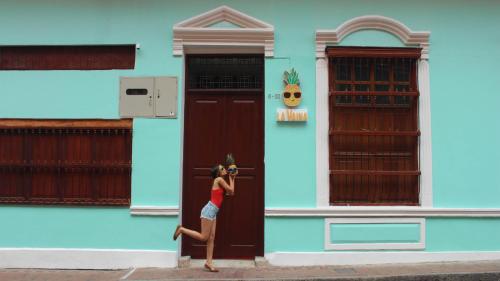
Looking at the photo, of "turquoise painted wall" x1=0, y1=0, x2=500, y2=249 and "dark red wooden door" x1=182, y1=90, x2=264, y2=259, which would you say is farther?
"dark red wooden door" x1=182, y1=90, x2=264, y2=259

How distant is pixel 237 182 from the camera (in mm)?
6297

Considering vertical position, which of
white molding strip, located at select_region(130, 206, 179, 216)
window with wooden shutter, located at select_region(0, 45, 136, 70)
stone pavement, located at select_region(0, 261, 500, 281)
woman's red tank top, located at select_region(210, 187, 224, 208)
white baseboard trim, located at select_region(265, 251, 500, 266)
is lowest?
stone pavement, located at select_region(0, 261, 500, 281)

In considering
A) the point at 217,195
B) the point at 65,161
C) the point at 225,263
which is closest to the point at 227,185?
the point at 217,195

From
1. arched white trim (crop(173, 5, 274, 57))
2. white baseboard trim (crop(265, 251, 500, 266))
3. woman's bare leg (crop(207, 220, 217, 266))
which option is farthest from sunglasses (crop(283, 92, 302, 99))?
white baseboard trim (crop(265, 251, 500, 266))

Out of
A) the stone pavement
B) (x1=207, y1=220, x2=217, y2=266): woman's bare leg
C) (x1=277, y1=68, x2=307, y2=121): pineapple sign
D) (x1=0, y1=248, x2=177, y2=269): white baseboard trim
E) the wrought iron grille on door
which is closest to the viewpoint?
the stone pavement

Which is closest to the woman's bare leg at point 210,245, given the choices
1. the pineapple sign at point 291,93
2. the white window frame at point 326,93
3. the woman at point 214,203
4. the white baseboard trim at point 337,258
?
the woman at point 214,203

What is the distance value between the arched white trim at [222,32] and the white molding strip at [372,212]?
2.13 metres

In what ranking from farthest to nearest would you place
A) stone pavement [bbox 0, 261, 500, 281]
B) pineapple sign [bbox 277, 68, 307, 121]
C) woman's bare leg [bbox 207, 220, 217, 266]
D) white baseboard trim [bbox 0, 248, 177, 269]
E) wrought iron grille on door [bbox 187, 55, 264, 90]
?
wrought iron grille on door [bbox 187, 55, 264, 90], pineapple sign [bbox 277, 68, 307, 121], white baseboard trim [bbox 0, 248, 177, 269], woman's bare leg [bbox 207, 220, 217, 266], stone pavement [bbox 0, 261, 500, 281]

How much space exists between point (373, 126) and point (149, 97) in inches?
121

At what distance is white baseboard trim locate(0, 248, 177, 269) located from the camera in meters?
5.99

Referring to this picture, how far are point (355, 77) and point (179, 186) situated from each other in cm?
282

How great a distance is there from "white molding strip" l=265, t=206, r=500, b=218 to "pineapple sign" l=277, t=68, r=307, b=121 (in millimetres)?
1225

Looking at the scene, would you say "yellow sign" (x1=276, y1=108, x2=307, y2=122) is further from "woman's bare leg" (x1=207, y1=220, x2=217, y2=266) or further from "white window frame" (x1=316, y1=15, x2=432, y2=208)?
"woman's bare leg" (x1=207, y1=220, x2=217, y2=266)

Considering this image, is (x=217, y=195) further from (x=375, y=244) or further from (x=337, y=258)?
(x=375, y=244)
